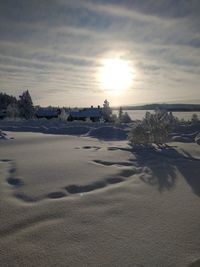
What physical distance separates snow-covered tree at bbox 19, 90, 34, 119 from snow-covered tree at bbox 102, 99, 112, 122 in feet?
73.4

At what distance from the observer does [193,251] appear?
14.3 ft

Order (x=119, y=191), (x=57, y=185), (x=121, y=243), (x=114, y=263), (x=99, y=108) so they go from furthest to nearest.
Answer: (x=99, y=108)
(x=57, y=185)
(x=119, y=191)
(x=121, y=243)
(x=114, y=263)

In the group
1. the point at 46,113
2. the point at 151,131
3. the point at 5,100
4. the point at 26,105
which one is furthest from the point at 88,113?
the point at 151,131

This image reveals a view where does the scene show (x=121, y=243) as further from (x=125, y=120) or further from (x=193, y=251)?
(x=125, y=120)

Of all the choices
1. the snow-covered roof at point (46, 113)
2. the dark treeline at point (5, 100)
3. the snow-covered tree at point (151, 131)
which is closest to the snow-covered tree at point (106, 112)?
the snow-covered roof at point (46, 113)

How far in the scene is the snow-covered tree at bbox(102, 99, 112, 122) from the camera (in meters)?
80.6

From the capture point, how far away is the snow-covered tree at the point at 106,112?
8062cm

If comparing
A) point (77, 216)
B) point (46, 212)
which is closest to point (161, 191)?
point (77, 216)

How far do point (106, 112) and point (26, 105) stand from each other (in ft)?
81.4

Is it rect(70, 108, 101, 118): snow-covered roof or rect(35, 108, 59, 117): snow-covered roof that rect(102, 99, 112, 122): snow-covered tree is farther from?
rect(35, 108, 59, 117): snow-covered roof

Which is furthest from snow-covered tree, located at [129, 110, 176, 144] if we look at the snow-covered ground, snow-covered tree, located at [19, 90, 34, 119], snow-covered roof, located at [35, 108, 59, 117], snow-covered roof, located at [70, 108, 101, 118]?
snow-covered roof, located at [35, 108, 59, 117]

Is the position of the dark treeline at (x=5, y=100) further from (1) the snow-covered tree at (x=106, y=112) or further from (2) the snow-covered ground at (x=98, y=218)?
(2) the snow-covered ground at (x=98, y=218)

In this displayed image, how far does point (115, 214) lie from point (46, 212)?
5.42ft

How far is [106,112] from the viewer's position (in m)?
81.0
